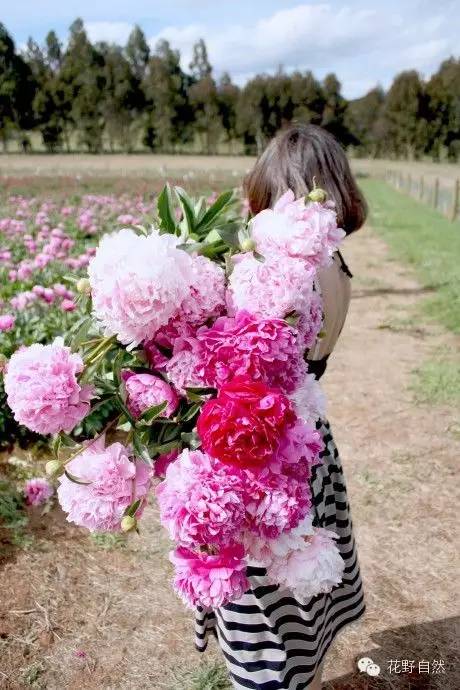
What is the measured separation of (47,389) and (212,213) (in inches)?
22.3

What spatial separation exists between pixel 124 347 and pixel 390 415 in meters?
4.09

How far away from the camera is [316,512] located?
1927mm

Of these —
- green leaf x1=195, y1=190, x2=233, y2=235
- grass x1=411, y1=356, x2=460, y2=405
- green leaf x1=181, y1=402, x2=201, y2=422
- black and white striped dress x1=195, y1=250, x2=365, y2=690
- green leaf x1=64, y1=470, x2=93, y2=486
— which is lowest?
grass x1=411, y1=356, x2=460, y2=405

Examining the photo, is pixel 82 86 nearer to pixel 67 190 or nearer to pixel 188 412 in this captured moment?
pixel 67 190

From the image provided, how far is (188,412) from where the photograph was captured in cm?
129

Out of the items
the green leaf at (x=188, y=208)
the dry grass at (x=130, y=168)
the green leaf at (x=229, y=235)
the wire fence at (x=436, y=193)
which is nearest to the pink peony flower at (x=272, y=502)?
the green leaf at (x=229, y=235)

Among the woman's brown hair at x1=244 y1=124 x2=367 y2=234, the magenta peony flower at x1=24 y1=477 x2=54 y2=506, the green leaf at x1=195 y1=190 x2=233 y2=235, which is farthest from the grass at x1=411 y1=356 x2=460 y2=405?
the green leaf at x1=195 y1=190 x2=233 y2=235

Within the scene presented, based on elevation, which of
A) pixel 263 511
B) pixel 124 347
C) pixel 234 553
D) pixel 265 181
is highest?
Result: pixel 265 181

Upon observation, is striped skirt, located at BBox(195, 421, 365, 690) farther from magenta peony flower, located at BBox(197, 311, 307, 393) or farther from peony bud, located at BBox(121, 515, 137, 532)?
magenta peony flower, located at BBox(197, 311, 307, 393)

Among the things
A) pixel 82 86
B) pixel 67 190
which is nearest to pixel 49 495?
pixel 67 190

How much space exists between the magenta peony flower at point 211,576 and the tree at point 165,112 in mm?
69809

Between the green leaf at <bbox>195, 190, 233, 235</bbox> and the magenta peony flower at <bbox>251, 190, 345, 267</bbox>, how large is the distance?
0.20 metres

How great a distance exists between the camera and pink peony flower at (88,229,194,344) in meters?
1.15

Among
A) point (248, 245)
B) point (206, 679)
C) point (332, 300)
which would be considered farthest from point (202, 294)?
point (206, 679)
